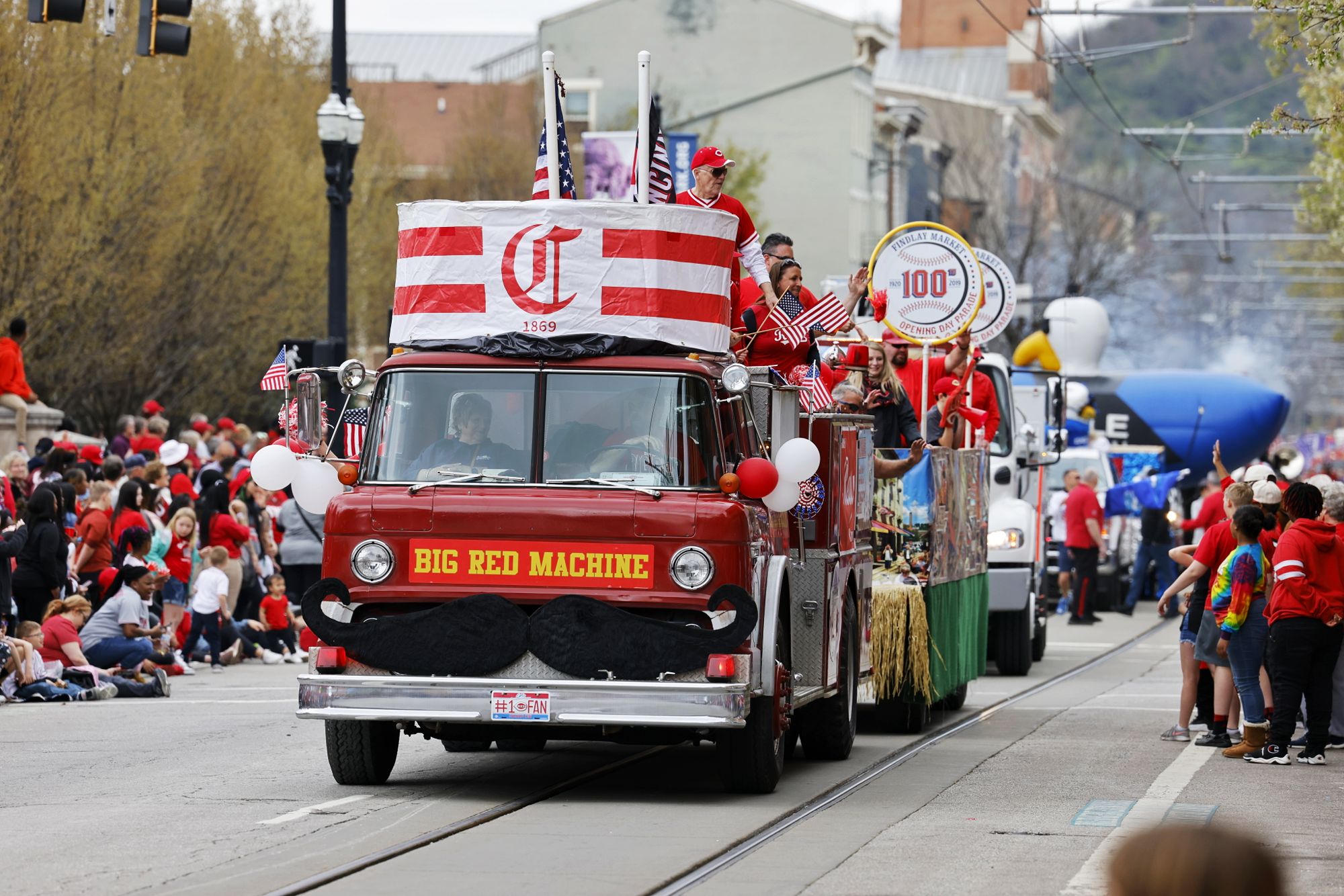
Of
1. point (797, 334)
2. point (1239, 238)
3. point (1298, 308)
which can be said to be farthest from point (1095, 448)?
point (1298, 308)

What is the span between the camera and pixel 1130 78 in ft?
534

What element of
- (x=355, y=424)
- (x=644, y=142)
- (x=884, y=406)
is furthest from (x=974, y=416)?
(x=355, y=424)

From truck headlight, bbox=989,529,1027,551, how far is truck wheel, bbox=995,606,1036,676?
1.96 ft

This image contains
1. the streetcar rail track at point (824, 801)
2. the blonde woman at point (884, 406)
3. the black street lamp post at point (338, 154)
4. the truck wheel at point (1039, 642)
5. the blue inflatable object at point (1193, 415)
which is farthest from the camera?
the blue inflatable object at point (1193, 415)

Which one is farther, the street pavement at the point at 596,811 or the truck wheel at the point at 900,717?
the truck wheel at the point at 900,717

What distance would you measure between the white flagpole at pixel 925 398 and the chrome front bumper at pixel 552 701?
5666 mm

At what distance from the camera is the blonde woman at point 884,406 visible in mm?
15656

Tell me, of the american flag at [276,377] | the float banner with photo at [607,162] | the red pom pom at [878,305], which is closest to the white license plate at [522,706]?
the american flag at [276,377]

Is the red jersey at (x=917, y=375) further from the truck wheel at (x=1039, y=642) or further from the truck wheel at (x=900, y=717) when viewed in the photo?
the truck wheel at (x=1039, y=642)

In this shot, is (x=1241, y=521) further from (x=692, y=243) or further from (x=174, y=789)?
(x=174, y=789)

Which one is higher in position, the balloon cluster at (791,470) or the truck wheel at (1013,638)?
the balloon cluster at (791,470)

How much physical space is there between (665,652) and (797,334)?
2.69 metres

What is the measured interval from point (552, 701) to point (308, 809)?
129 cm

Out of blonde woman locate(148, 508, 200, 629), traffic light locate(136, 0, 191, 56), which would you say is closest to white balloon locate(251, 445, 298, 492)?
traffic light locate(136, 0, 191, 56)
